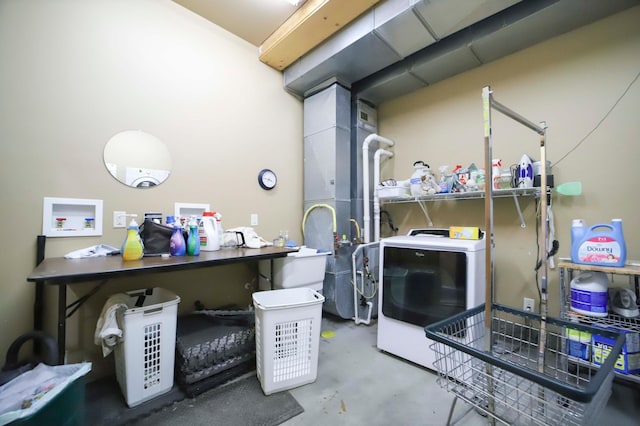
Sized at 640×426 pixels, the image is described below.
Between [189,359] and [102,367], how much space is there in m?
0.77

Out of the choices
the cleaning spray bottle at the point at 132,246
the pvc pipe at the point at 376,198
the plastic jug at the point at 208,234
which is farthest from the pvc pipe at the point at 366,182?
the cleaning spray bottle at the point at 132,246

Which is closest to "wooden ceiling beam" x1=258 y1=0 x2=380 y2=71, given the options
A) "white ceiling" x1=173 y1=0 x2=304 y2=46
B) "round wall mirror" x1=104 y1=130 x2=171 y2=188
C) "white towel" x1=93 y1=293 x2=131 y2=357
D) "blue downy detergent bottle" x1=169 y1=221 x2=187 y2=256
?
"white ceiling" x1=173 y1=0 x2=304 y2=46

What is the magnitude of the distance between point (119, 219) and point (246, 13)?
2.03 m

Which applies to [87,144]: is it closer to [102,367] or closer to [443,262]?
[102,367]

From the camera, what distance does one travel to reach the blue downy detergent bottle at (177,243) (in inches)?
66.8

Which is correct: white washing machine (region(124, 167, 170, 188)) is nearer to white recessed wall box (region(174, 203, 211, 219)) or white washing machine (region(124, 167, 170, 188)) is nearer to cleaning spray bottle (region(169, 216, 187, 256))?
white recessed wall box (region(174, 203, 211, 219))

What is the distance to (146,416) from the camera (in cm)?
138

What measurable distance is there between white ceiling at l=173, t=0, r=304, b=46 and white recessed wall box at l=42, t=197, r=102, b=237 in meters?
1.82

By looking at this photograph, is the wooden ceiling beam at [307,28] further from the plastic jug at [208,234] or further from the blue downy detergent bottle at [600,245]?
the blue downy detergent bottle at [600,245]

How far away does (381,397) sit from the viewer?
1.54 metres

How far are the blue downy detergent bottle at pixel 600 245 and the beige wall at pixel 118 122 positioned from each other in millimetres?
2408

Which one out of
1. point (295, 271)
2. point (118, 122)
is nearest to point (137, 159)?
point (118, 122)

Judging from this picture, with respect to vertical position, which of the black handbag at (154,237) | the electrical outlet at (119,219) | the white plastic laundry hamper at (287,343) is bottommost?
the white plastic laundry hamper at (287,343)

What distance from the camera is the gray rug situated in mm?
1345
